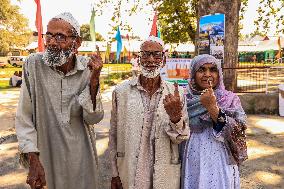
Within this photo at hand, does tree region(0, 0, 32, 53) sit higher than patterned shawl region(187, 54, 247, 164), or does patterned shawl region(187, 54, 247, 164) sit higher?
tree region(0, 0, 32, 53)

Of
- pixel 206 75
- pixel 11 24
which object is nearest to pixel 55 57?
pixel 206 75

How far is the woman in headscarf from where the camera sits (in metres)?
2.86

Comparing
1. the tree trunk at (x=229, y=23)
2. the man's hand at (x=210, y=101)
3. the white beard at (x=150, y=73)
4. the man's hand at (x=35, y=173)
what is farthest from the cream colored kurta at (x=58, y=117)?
the tree trunk at (x=229, y=23)

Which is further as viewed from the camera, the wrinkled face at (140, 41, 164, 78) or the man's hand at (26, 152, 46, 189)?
the wrinkled face at (140, 41, 164, 78)

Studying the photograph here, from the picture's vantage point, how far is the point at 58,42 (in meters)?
2.58

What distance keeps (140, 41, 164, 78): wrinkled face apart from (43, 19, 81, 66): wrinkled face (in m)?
0.57

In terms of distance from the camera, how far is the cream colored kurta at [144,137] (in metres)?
2.69

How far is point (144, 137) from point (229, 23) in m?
9.18

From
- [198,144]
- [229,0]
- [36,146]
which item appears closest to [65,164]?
[36,146]

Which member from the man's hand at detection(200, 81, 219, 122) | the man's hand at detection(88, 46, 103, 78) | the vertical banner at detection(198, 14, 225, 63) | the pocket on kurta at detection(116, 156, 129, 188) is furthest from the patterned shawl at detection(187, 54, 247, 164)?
the vertical banner at detection(198, 14, 225, 63)

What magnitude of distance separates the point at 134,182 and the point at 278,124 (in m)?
Answer: 7.20

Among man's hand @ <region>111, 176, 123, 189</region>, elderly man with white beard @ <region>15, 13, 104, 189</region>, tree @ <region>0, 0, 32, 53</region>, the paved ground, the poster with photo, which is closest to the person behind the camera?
elderly man with white beard @ <region>15, 13, 104, 189</region>

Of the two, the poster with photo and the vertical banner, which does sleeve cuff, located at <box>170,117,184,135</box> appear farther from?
the poster with photo

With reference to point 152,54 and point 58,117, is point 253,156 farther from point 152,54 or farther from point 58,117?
point 58,117
